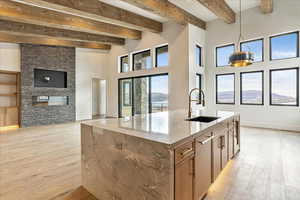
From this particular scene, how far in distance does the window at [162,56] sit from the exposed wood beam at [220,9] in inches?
90.8

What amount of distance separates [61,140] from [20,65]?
4.10 metres

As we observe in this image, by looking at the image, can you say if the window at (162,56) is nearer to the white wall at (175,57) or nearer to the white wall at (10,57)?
the white wall at (175,57)

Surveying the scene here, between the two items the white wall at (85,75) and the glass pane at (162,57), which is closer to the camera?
the glass pane at (162,57)

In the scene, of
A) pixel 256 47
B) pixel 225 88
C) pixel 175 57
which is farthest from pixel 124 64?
pixel 256 47

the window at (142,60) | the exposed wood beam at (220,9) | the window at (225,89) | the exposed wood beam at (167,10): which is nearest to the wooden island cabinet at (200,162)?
the exposed wood beam at (167,10)

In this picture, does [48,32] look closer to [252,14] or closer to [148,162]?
[148,162]

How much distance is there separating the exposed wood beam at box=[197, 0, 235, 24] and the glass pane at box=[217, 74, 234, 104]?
2.09 meters

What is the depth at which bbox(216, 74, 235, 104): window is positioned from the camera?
21.5ft

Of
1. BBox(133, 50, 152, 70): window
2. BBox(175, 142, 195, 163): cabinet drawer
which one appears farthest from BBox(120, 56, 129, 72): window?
BBox(175, 142, 195, 163): cabinet drawer

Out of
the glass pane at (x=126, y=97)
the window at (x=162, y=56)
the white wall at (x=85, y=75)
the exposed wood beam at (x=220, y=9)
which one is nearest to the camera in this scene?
the exposed wood beam at (x=220, y=9)

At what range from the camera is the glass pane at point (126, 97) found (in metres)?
8.34

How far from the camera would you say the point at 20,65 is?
6.46 m

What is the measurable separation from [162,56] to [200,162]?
5868 millimetres

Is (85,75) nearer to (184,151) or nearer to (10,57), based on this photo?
(10,57)
